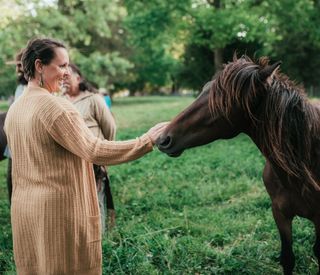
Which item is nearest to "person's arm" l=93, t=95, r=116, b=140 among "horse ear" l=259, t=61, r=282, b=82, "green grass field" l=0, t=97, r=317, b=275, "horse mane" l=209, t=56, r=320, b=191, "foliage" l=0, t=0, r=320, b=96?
"green grass field" l=0, t=97, r=317, b=275

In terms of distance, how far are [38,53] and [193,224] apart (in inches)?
131

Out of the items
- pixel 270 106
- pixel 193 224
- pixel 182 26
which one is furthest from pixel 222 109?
pixel 182 26

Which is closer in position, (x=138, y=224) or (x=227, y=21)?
(x=138, y=224)

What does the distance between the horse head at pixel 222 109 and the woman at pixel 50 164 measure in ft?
1.15

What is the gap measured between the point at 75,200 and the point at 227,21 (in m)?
12.2

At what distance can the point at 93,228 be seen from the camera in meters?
2.35

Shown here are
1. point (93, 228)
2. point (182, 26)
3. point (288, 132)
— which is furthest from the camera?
point (182, 26)

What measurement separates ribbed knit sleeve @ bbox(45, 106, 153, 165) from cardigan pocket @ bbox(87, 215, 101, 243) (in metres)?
0.34

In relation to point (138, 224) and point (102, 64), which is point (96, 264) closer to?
point (138, 224)

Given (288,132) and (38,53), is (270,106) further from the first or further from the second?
(38,53)

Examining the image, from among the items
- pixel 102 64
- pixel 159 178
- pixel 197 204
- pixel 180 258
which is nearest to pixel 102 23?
pixel 102 64

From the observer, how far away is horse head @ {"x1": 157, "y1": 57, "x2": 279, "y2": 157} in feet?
8.21

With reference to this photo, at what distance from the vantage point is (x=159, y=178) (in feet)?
24.8

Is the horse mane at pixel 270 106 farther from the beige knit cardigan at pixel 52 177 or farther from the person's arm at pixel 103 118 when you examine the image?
the person's arm at pixel 103 118
